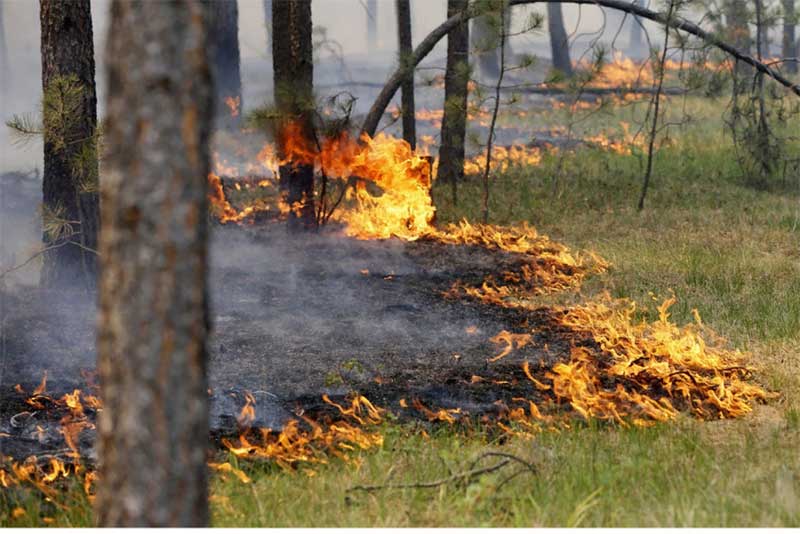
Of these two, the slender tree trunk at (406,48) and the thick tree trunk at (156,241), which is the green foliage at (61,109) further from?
the slender tree trunk at (406,48)

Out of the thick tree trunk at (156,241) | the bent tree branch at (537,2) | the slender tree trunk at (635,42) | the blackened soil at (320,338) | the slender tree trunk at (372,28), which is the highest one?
the slender tree trunk at (372,28)

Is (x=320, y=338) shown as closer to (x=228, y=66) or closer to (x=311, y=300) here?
(x=311, y=300)

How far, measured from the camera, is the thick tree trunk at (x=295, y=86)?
10.4m

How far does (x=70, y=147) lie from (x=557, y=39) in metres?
24.1

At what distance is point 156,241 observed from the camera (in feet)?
8.93

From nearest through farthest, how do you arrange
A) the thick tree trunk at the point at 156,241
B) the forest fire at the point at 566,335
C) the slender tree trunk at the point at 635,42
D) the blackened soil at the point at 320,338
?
the thick tree trunk at the point at 156,241, the forest fire at the point at 566,335, the blackened soil at the point at 320,338, the slender tree trunk at the point at 635,42

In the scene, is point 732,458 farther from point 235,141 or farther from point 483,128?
point 483,128

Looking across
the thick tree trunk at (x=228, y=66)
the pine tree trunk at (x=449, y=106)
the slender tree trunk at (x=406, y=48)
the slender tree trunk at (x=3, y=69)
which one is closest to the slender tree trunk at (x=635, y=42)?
the slender tree trunk at (x=3, y=69)

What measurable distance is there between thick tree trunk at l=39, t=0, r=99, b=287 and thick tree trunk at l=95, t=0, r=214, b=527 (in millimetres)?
5013

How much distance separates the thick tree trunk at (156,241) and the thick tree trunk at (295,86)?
7.56 metres

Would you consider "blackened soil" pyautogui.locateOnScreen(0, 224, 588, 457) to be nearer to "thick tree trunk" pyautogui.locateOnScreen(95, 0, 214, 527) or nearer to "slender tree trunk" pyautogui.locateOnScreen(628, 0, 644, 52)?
"thick tree trunk" pyautogui.locateOnScreen(95, 0, 214, 527)

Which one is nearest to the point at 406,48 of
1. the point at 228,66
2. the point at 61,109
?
the point at 61,109

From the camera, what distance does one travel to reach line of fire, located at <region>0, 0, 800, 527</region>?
9.02ft

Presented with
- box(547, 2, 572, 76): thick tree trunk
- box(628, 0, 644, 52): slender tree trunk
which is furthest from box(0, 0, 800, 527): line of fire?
box(628, 0, 644, 52): slender tree trunk
